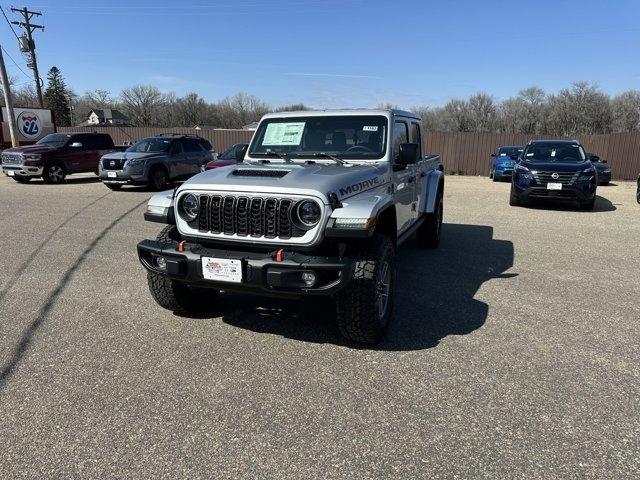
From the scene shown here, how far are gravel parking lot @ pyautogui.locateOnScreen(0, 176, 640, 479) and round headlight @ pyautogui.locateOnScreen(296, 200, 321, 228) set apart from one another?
3.28 feet

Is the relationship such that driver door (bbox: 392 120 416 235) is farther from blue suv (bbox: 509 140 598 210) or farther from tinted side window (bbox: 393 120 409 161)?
blue suv (bbox: 509 140 598 210)

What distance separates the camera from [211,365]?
3.57 meters

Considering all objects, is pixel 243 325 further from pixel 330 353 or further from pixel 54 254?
pixel 54 254

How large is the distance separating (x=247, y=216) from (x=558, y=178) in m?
9.40

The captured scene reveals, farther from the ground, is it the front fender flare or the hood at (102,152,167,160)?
the hood at (102,152,167,160)

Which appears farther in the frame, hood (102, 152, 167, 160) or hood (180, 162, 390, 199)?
hood (102, 152, 167, 160)

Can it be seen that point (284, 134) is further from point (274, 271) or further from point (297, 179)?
point (274, 271)

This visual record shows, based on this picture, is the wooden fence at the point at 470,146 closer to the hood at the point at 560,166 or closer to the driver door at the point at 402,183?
the hood at the point at 560,166

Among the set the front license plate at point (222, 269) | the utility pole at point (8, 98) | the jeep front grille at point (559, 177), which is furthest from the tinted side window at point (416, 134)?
the utility pole at point (8, 98)

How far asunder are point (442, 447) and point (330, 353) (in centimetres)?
129

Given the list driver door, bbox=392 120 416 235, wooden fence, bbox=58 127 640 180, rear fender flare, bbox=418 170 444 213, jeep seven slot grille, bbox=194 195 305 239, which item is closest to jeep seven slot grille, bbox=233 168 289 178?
jeep seven slot grille, bbox=194 195 305 239

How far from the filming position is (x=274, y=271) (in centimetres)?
342

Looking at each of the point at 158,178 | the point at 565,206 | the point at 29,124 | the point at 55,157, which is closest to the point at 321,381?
the point at 565,206

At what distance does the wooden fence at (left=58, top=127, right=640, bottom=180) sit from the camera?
21281 mm
